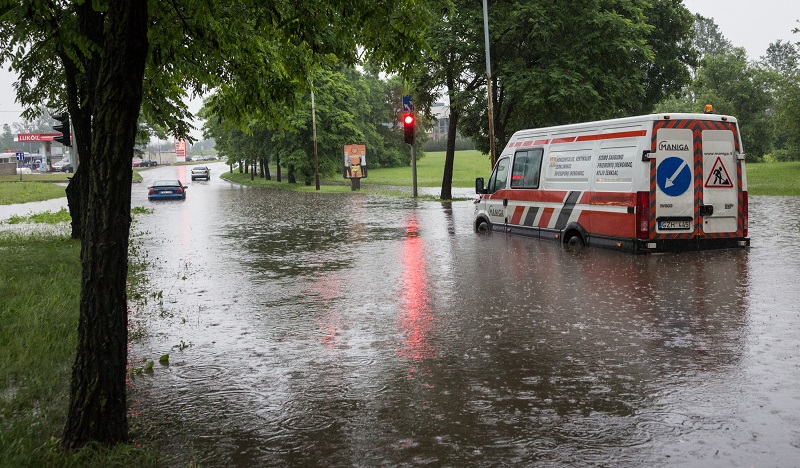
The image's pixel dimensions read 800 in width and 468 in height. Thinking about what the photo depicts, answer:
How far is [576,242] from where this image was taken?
16125 mm

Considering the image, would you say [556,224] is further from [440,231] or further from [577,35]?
[577,35]

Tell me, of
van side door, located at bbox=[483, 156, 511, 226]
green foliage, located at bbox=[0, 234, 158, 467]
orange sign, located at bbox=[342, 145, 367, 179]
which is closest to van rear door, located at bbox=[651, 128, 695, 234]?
van side door, located at bbox=[483, 156, 511, 226]

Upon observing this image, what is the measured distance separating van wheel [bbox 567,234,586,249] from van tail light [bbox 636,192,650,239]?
1.77 m

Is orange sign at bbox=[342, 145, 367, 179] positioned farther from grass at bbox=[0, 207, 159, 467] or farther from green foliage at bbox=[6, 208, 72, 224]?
grass at bbox=[0, 207, 159, 467]

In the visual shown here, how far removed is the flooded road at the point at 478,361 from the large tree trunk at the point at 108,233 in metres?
0.50

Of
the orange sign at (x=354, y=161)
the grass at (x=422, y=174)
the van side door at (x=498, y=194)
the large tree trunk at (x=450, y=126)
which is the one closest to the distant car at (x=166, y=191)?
the orange sign at (x=354, y=161)

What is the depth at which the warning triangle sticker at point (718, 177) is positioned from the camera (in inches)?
557

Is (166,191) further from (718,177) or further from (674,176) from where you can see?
(718,177)

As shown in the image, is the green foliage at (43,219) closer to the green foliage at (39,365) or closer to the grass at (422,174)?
the green foliage at (39,365)

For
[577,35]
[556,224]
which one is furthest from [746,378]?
[577,35]

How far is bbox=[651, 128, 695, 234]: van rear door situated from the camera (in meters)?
13.8

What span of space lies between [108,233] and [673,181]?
1111cm

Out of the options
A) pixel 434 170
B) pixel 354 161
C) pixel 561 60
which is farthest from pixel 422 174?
pixel 561 60

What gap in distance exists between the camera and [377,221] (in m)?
24.6
